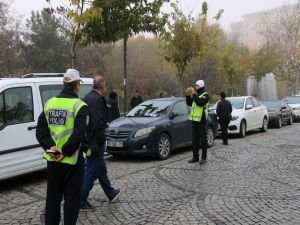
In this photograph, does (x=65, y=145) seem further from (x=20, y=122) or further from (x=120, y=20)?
(x=120, y=20)

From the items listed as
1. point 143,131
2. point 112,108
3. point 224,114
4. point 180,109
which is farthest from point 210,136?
point 143,131

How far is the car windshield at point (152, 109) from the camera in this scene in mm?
10758

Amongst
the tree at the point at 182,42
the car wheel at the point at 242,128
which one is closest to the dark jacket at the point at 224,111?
the car wheel at the point at 242,128

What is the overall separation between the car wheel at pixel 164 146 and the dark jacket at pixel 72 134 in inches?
224

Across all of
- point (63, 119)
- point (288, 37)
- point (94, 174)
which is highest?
point (288, 37)

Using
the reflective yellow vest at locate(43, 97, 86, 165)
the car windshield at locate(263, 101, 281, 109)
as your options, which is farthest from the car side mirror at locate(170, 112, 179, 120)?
the car windshield at locate(263, 101, 281, 109)

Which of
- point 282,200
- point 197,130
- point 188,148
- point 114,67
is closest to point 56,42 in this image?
point 114,67

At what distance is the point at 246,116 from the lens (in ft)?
50.4

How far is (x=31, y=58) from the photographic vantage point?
38.5 meters

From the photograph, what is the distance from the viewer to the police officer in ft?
13.8

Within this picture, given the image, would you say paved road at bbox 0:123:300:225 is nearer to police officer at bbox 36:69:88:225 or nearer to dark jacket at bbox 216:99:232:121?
police officer at bbox 36:69:88:225

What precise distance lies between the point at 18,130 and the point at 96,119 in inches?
83.0

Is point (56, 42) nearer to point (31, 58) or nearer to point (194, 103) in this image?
point (31, 58)

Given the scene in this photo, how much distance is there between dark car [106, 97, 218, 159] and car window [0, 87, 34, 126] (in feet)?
9.44
